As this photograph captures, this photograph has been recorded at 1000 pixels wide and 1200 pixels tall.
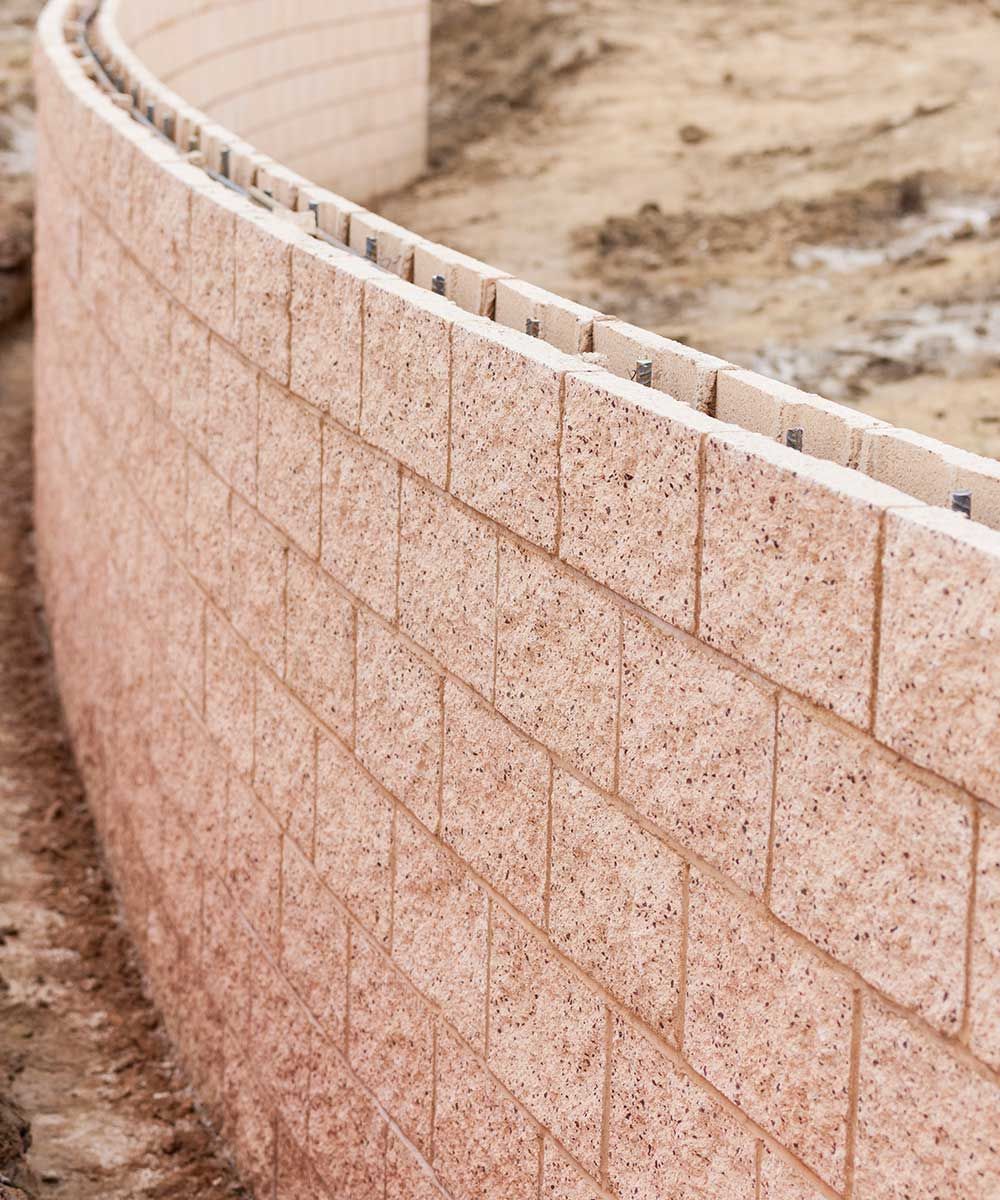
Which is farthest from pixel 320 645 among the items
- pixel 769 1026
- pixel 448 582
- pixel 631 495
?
pixel 769 1026

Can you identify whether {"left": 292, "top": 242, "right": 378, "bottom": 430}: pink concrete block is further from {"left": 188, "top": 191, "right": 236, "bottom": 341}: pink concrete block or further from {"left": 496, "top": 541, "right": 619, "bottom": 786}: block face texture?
{"left": 496, "top": 541, "right": 619, "bottom": 786}: block face texture

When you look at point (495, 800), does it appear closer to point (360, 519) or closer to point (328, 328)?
point (360, 519)

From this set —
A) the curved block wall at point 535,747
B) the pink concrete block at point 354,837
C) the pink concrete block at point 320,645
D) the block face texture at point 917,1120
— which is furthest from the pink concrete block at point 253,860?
the block face texture at point 917,1120

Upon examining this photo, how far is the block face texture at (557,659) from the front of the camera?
3230mm

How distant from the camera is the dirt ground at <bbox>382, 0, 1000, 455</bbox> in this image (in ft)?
35.4

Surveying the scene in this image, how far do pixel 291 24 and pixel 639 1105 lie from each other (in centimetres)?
1168

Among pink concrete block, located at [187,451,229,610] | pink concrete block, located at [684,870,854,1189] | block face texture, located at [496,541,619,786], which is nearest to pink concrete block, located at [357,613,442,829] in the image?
block face texture, located at [496,541,619,786]

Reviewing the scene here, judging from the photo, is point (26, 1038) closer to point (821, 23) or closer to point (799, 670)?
point (799, 670)

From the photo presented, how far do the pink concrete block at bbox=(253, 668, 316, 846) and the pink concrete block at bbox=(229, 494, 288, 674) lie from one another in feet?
0.31

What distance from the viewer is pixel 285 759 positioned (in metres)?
4.86

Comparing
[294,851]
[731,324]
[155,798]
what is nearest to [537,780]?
[294,851]

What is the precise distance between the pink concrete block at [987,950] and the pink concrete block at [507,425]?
1129 millimetres

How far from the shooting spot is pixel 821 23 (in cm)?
1995

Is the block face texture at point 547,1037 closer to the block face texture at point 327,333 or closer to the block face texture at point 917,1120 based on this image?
the block face texture at point 917,1120
